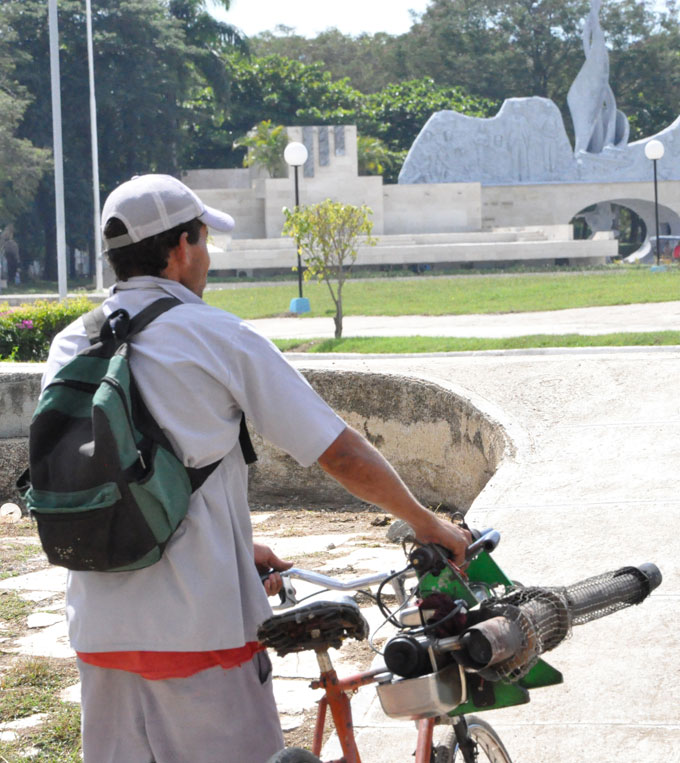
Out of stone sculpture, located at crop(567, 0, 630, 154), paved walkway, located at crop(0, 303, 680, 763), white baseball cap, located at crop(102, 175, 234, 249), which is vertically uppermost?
stone sculpture, located at crop(567, 0, 630, 154)

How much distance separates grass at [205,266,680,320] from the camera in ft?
59.9

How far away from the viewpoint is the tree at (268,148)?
38125mm

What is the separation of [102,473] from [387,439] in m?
5.73

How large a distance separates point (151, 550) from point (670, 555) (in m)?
2.94

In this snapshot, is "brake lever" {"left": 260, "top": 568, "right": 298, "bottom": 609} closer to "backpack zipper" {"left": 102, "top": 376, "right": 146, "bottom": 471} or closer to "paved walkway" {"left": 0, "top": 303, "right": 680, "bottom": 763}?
"backpack zipper" {"left": 102, "top": 376, "right": 146, "bottom": 471}

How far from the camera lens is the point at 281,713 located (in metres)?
3.56

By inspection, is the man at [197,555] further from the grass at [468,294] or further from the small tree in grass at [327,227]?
the grass at [468,294]

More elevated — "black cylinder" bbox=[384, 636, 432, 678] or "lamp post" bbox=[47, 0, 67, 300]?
"lamp post" bbox=[47, 0, 67, 300]

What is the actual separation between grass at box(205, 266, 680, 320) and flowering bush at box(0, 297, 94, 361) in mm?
6430

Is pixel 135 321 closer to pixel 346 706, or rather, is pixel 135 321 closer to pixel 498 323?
pixel 346 706

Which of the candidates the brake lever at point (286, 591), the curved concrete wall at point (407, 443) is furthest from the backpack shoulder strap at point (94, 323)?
the curved concrete wall at point (407, 443)

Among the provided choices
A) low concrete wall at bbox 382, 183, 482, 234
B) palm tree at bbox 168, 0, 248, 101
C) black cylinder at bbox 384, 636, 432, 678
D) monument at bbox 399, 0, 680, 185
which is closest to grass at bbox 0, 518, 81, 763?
black cylinder at bbox 384, 636, 432, 678


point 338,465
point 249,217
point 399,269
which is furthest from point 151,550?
point 249,217

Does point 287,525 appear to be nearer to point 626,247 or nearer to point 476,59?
point 626,247
